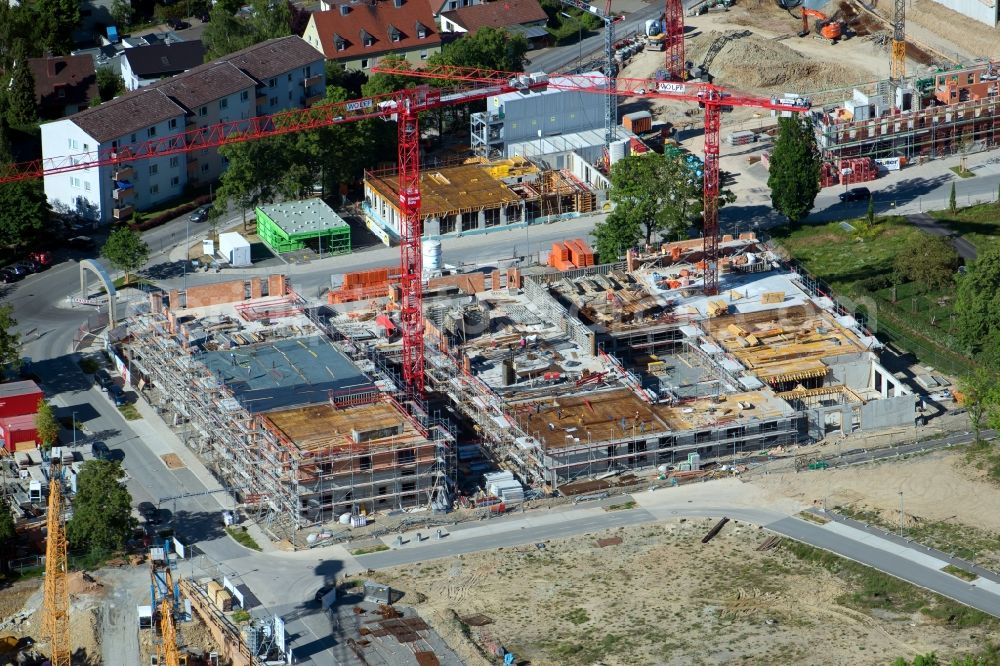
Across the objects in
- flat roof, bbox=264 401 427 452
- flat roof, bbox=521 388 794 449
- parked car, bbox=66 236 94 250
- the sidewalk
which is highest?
parked car, bbox=66 236 94 250

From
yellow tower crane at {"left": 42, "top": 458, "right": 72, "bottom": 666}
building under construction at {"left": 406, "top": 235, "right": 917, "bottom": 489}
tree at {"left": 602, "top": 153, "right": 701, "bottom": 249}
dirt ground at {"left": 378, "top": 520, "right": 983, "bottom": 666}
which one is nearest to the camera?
yellow tower crane at {"left": 42, "top": 458, "right": 72, "bottom": 666}

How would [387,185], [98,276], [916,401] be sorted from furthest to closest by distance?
1. [387,185]
2. [98,276]
3. [916,401]

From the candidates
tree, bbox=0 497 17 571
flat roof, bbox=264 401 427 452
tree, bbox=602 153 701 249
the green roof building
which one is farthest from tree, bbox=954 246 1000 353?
tree, bbox=0 497 17 571

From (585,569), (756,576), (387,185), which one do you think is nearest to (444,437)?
(585,569)

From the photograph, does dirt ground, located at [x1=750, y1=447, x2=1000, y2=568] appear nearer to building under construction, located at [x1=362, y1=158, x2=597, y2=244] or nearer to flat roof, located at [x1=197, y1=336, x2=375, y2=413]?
flat roof, located at [x1=197, y1=336, x2=375, y2=413]

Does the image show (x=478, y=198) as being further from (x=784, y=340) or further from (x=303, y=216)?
(x=784, y=340)

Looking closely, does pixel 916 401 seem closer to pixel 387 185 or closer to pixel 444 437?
pixel 444 437

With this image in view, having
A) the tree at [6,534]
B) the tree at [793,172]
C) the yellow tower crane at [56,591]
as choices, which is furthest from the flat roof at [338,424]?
the tree at [793,172]

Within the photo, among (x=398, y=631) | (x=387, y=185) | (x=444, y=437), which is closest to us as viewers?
(x=398, y=631)
